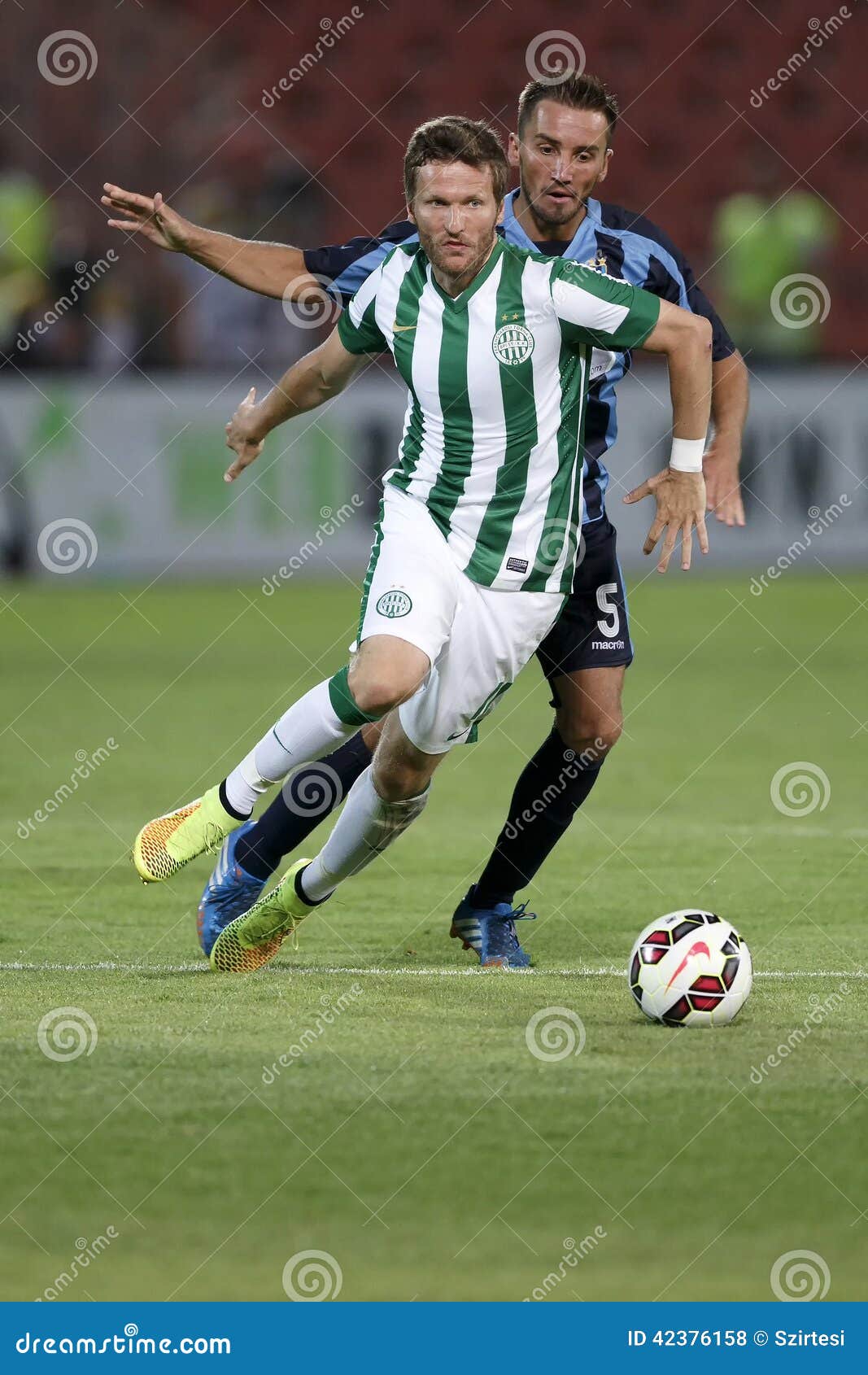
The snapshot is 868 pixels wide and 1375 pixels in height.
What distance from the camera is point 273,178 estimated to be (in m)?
21.2

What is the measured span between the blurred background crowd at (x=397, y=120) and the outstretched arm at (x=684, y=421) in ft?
46.4

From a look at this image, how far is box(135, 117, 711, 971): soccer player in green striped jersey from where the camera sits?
5.17m

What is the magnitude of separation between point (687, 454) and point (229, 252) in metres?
1.55

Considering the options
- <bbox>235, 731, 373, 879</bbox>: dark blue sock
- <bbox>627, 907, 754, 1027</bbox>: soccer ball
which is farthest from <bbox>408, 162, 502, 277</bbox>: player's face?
<bbox>627, 907, 754, 1027</bbox>: soccer ball

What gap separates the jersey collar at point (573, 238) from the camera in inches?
229

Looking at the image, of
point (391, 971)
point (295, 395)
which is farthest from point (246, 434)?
point (391, 971)

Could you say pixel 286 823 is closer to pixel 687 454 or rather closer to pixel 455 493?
pixel 455 493

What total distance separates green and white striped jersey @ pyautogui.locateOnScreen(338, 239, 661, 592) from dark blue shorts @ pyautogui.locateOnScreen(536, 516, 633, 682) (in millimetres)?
492

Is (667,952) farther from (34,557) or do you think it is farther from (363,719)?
(34,557)

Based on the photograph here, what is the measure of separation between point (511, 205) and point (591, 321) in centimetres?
87

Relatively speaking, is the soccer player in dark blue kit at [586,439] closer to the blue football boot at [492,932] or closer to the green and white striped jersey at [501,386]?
the blue football boot at [492,932]

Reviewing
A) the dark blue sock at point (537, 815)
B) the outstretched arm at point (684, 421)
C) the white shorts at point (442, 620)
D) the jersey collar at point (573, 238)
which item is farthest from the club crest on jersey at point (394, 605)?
the jersey collar at point (573, 238)

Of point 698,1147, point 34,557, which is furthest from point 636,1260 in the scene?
point 34,557

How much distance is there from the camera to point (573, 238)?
5852 millimetres
